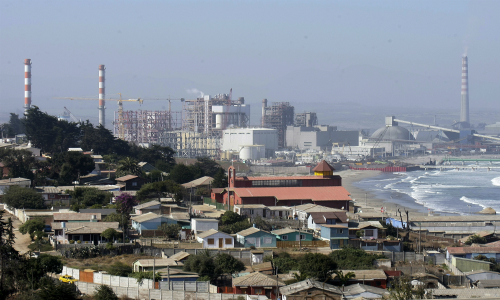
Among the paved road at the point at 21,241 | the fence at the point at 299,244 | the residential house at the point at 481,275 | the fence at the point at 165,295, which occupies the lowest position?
the residential house at the point at 481,275

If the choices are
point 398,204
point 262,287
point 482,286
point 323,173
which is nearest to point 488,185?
point 398,204

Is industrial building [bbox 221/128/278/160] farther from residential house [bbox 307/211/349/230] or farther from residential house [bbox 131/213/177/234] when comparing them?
residential house [bbox 131/213/177/234]

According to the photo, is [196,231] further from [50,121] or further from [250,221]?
[50,121]

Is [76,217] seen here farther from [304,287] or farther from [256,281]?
[304,287]

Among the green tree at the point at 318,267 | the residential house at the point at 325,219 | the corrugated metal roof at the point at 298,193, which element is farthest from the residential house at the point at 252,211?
the green tree at the point at 318,267

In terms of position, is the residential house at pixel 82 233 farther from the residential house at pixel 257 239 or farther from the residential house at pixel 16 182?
the residential house at pixel 16 182

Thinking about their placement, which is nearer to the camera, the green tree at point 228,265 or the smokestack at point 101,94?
the green tree at point 228,265
